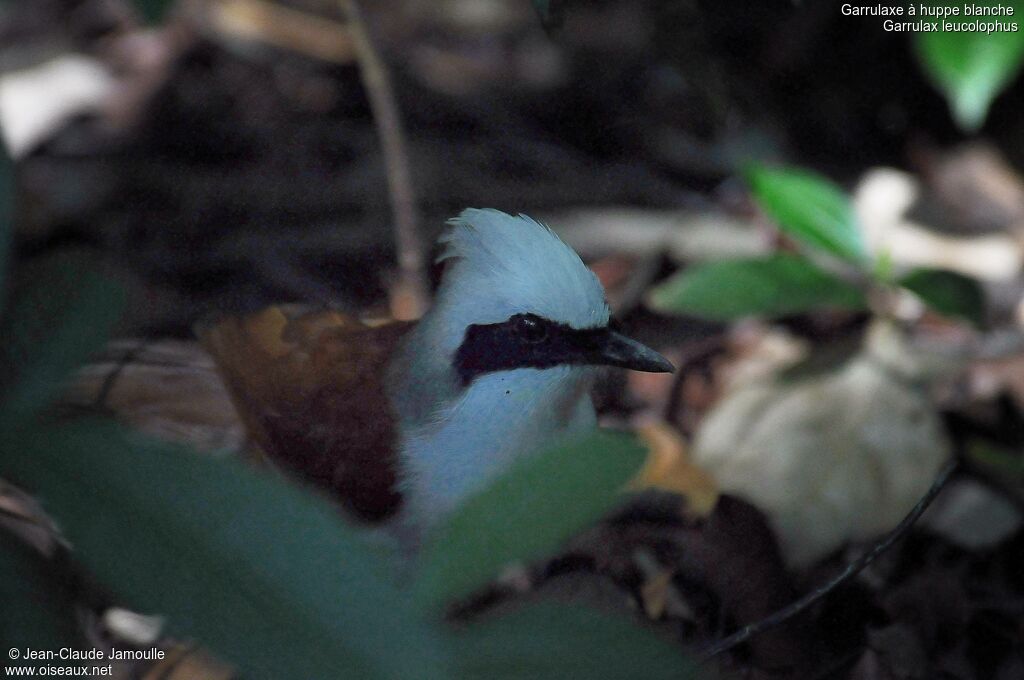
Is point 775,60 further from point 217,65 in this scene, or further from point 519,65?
point 217,65

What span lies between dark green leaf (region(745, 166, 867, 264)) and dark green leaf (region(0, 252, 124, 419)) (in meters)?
2.44

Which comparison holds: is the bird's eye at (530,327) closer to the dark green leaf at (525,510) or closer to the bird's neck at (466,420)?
the bird's neck at (466,420)

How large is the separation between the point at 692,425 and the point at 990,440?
3.05ft

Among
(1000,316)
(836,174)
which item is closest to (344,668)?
(1000,316)

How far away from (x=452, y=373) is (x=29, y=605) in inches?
60.7

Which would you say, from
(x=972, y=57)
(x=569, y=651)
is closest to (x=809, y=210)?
(x=972, y=57)

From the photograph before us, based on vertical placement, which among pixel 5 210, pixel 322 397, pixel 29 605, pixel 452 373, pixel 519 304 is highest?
pixel 5 210

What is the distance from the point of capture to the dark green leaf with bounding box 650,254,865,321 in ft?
10.5

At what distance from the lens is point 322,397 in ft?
8.87

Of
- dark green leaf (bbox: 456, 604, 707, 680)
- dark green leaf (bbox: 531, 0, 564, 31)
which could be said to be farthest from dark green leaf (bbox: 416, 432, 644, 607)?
dark green leaf (bbox: 531, 0, 564, 31)

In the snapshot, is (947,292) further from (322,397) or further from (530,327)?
(322,397)

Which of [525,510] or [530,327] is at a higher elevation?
[525,510]

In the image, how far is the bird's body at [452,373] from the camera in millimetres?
2154

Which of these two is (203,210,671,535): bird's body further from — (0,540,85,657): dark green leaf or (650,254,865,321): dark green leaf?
(0,540,85,657): dark green leaf
